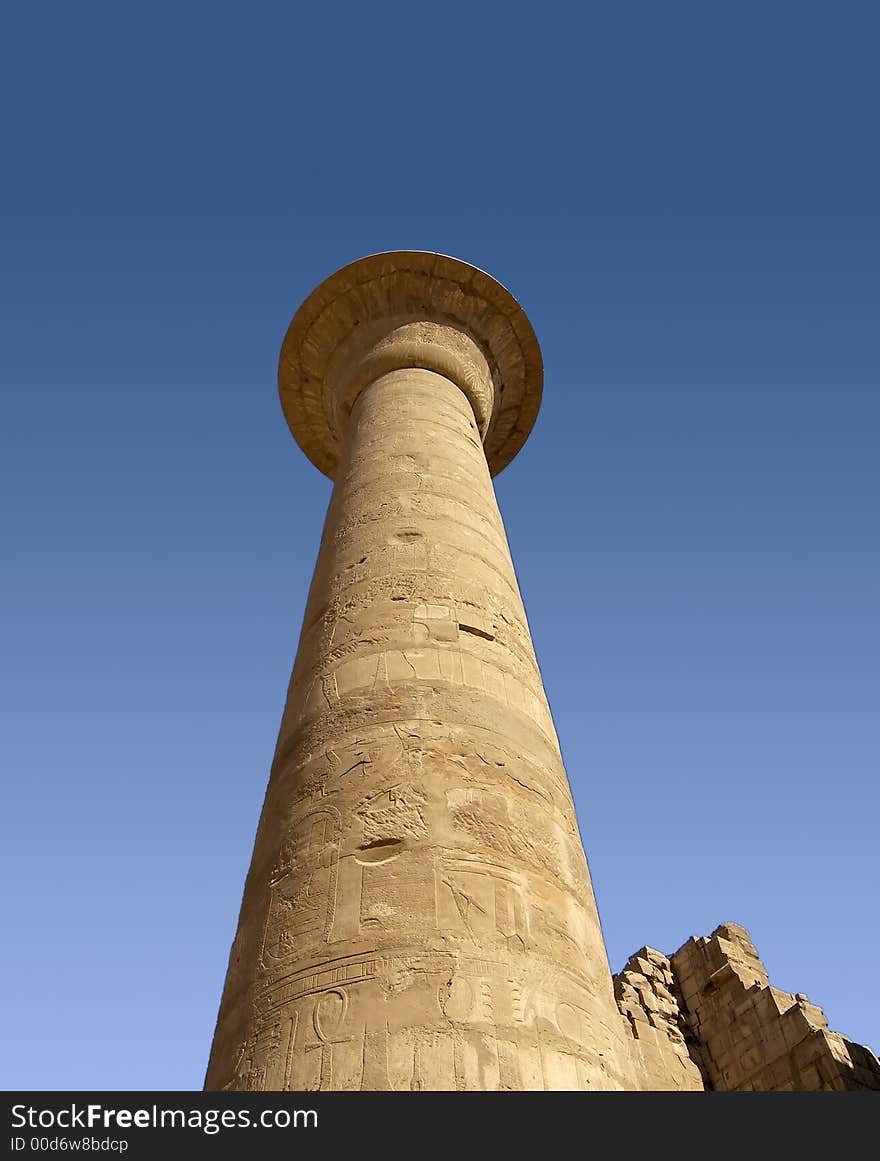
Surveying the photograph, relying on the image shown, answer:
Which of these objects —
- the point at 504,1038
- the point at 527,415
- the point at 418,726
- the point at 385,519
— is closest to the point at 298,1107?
the point at 504,1038

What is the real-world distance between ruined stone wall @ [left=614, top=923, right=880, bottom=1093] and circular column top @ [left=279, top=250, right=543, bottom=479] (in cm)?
736

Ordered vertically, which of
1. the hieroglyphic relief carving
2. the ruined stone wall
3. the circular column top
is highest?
the circular column top

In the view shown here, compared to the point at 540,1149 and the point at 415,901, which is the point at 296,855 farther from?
the point at 540,1149

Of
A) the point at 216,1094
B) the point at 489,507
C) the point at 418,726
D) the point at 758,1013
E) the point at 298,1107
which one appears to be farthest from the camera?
the point at 758,1013

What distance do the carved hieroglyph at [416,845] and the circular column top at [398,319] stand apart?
9.74 feet

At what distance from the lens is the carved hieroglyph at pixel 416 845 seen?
10.3 feet

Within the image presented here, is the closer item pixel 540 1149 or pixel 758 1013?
pixel 540 1149

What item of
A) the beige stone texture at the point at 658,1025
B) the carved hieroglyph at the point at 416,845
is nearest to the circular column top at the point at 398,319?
the carved hieroglyph at the point at 416,845

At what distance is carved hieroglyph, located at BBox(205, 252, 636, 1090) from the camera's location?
313cm

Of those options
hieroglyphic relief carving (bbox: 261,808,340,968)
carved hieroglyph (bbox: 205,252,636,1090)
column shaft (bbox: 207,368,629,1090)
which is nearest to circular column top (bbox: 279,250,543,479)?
carved hieroglyph (bbox: 205,252,636,1090)

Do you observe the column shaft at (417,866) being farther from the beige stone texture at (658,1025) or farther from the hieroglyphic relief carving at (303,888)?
the beige stone texture at (658,1025)

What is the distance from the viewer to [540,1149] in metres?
2.71

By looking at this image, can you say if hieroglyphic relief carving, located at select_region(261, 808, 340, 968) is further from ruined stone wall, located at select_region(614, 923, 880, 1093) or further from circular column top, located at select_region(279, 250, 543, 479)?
ruined stone wall, located at select_region(614, 923, 880, 1093)

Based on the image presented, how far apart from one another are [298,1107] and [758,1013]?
362 inches
